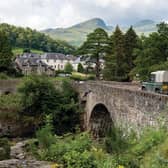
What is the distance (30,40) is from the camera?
142625 mm

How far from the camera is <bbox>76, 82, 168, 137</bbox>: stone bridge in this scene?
64.6 feet

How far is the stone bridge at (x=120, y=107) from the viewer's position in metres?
19.7

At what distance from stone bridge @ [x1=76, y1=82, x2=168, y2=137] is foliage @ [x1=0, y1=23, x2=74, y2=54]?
97437mm

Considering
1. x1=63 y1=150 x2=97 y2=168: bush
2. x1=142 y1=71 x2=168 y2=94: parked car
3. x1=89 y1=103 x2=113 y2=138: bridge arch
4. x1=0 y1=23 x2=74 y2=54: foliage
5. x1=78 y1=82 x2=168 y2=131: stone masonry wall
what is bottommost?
x1=89 y1=103 x2=113 y2=138: bridge arch

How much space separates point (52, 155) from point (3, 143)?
1112 centimetres

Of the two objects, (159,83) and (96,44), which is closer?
(159,83)

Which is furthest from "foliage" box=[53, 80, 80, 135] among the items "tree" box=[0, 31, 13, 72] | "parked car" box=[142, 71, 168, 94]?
"tree" box=[0, 31, 13, 72]

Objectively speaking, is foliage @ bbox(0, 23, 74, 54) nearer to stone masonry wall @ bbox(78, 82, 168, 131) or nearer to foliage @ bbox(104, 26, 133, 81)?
foliage @ bbox(104, 26, 133, 81)

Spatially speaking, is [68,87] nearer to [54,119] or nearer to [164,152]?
[54,119]

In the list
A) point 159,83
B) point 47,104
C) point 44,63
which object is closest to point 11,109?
point 47,104

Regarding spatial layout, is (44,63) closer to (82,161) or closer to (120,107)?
(120,107)

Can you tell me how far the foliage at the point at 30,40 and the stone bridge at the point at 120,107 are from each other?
97.4m

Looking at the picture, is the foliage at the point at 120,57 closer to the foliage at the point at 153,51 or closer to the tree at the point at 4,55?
the tree at the point at 4,55

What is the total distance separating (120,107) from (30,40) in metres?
119
